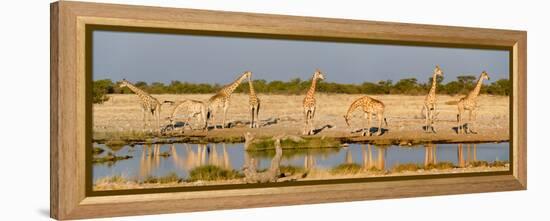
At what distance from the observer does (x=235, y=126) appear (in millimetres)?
7266

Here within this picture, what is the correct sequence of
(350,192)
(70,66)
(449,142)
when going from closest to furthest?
(70,66) < (350,192) < (449,142)

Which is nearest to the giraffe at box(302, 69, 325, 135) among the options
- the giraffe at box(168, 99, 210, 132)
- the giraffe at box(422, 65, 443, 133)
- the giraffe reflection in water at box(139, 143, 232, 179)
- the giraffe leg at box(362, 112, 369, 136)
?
the giraffe leg at box(362, 112, 369, 136)

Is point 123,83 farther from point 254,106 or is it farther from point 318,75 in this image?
point 318,75

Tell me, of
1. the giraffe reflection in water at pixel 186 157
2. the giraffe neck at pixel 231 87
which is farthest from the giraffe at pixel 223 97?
the giraffe reflection in water at pixel 186 157

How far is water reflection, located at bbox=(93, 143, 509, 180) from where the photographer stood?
6848mm

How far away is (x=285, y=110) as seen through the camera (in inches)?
293

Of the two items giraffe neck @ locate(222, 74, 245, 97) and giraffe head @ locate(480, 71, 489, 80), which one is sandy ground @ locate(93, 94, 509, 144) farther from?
giraffe head @ locate(480, 71, 489, 80)

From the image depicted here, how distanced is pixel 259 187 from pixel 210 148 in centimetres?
48

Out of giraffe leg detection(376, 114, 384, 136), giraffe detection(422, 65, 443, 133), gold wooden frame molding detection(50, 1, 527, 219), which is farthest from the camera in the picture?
giraffe detection(422, 65, 443, 133)

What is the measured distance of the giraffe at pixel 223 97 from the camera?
712 centimetres

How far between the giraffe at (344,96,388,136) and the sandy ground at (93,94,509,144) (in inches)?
1.5

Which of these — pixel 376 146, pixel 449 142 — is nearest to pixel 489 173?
pixel 449 142

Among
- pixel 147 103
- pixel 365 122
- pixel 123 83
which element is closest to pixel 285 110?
pixel 365 122

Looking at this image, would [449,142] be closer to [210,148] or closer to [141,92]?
[210,148]
